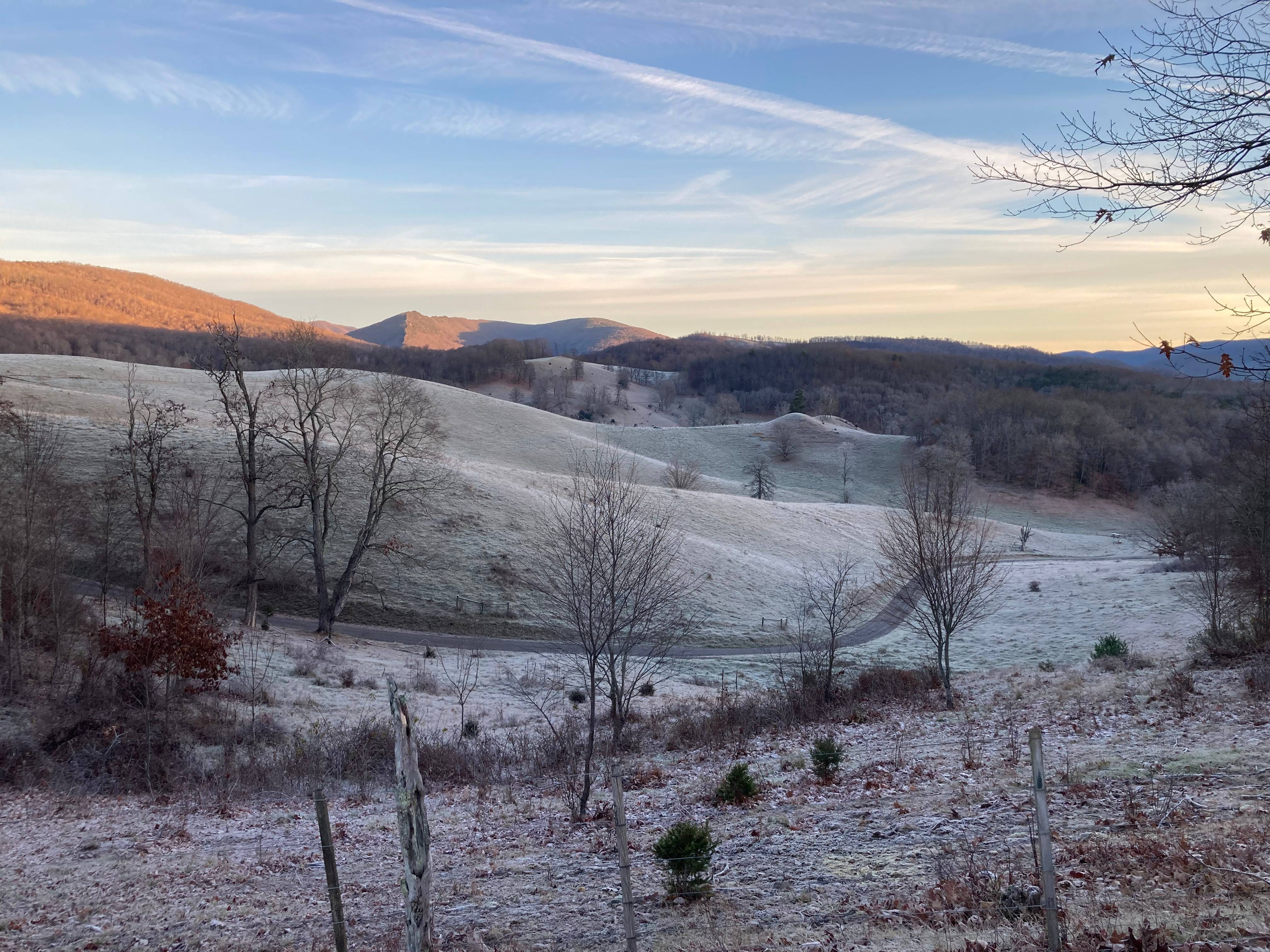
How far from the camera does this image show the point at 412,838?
5727 millimetres

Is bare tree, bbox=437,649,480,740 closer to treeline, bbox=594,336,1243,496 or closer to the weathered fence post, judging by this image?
the weathered fence post

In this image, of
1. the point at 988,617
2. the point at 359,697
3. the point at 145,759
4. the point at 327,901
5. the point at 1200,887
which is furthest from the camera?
the point at 988,617

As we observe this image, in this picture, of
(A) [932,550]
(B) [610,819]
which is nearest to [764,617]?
(A) [932,550]

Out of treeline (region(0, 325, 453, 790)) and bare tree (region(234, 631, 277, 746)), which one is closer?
treeline (region(0, 325, 453, 790))

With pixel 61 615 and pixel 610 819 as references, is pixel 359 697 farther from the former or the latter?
pixel 610 819

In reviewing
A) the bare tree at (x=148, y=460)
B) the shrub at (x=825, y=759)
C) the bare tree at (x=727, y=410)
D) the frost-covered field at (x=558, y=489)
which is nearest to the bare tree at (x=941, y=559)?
the shrub at (x=825, y=759)

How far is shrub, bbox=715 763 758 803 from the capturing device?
437 inches

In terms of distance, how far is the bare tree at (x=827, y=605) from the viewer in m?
19.5

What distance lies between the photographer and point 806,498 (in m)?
91.8

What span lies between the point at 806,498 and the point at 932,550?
74655 mm

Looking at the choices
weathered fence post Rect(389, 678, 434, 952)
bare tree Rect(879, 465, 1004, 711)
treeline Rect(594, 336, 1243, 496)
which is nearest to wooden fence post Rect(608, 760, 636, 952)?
weathered fence post Rect(389, 678, 434, 952)

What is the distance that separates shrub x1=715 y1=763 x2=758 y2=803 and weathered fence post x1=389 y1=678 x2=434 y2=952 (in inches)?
240

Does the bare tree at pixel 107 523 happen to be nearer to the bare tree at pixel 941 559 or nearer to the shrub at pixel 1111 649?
the bare tree at pixel 941 559

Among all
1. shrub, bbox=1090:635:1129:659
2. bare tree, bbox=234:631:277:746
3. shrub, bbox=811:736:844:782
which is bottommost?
bare tree, bbox=234:631:277:746
